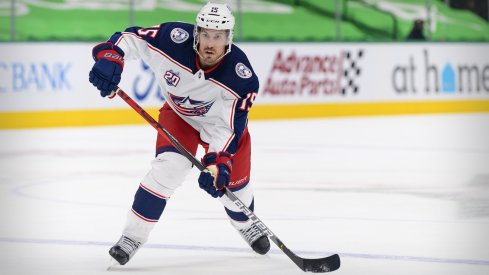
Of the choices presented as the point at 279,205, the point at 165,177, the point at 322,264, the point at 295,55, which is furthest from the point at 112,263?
the point at 295,55

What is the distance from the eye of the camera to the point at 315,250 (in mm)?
4137

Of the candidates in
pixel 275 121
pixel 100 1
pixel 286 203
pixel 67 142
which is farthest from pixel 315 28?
pixel 286 203

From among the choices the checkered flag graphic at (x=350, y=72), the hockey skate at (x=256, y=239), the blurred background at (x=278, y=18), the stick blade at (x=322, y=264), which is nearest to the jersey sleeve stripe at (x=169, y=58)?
the hockey skate at (x=256, y=239)

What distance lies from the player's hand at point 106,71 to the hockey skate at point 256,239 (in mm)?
764

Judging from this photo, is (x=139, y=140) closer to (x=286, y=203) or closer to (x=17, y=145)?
(x=17, y=145)

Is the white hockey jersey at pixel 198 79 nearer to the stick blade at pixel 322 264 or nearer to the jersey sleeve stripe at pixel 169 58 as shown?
the jersey sleeve stripe at pixel 169 58

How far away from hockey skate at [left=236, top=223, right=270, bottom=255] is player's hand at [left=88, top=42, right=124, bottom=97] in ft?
2.51

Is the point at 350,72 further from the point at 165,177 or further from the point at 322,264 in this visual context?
the point at 322,264

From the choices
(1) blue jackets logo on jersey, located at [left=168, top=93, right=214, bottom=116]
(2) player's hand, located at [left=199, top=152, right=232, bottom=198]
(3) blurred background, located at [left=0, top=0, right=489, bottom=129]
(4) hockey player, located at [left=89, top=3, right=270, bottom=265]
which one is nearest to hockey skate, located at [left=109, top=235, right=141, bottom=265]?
(4) hockey player, located at [left=89, top=3, right=270, bottom=265]

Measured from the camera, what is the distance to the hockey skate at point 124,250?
12.2 feet

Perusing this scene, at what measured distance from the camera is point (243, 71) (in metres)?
3.94

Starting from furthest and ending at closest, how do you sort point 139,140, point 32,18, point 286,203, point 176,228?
point 32,18
point 139,140
point 286,203
point 176,228

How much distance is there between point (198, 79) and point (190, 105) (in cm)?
12

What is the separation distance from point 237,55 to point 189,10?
774 cm
